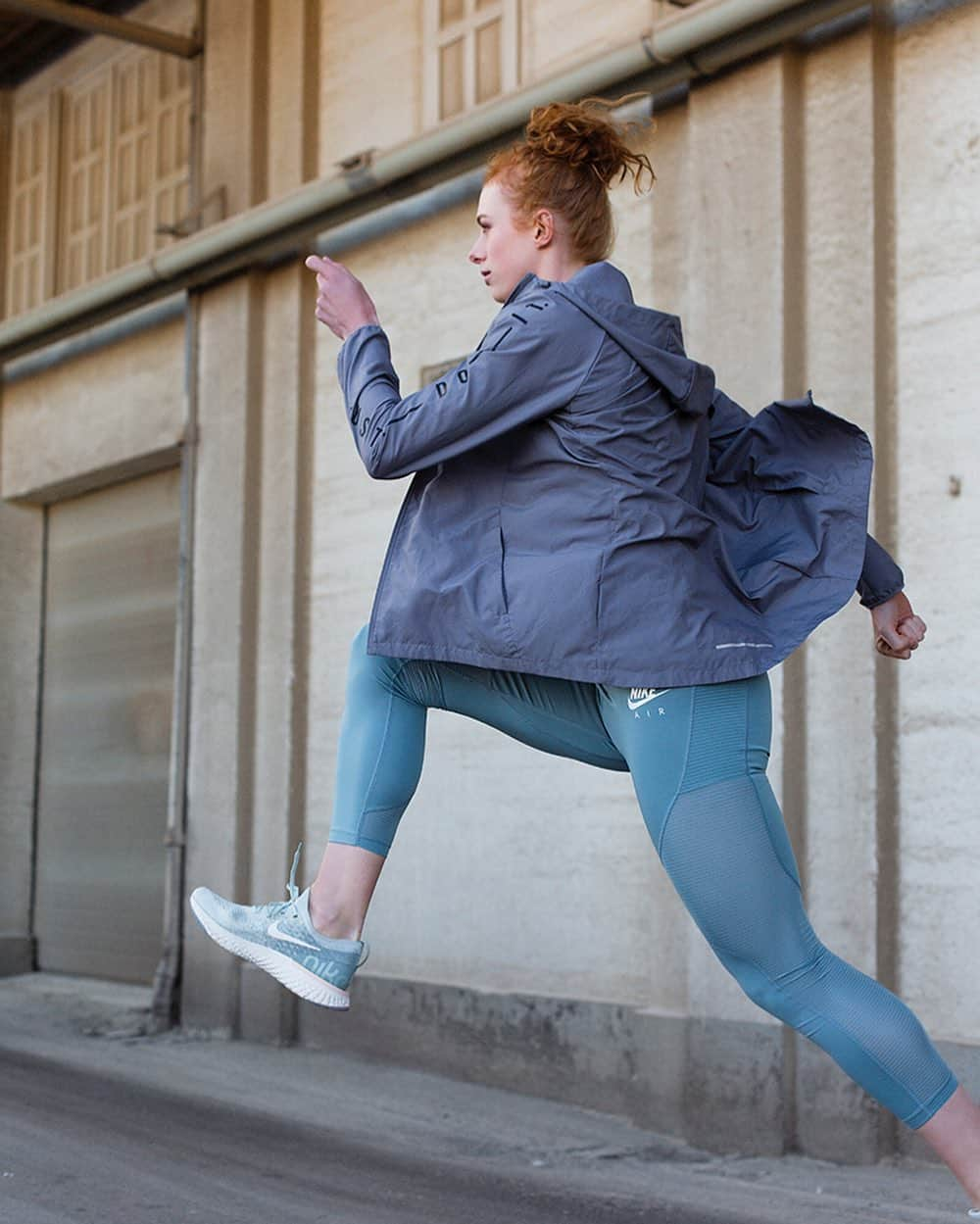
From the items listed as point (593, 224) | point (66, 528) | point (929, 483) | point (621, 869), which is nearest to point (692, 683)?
point (593, 224)

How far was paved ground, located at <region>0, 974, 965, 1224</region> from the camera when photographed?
527cm

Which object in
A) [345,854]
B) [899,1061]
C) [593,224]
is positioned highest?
[593,224]

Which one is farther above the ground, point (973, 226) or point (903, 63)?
point (903, 63)

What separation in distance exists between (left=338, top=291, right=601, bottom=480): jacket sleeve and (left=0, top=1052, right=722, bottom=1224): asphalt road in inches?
107

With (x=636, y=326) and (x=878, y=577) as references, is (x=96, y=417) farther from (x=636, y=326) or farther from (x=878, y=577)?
(x=636, y=326)

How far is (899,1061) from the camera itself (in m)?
2.89

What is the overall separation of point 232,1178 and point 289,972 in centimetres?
277

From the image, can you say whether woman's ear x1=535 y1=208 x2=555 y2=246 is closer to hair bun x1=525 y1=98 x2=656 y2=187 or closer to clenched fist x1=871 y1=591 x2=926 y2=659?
hair bun x1=525 y1=98 x2=656 y2=187

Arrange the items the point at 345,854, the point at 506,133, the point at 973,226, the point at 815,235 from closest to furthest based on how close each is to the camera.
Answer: the point at 345,854, the point at 973,226, the point at 815,235, the point at 506,133

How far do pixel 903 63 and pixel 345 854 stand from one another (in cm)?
468

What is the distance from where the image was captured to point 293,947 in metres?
3.19

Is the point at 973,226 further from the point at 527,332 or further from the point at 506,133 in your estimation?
the point at 527,332

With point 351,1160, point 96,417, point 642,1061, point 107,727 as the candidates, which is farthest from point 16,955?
point 351,1160

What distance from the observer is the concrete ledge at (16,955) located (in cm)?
1241
